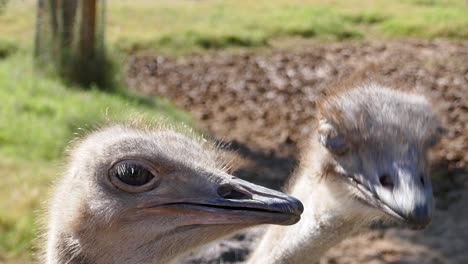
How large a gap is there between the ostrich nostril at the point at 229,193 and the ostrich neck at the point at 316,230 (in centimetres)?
80

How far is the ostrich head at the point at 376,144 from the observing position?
2.70 m

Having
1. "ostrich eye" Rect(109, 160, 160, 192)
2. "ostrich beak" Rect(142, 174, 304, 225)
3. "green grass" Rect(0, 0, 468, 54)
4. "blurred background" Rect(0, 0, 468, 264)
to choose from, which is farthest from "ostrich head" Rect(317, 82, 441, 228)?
"green grass" Rect(0, 0, 468, 54)

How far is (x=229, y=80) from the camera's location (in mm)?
9516

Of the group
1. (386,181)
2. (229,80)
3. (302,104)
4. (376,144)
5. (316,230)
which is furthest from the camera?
(229,80)

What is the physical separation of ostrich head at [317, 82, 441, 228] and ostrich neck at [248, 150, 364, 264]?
6 cm

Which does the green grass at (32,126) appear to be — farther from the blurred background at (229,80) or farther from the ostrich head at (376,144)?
the ostrich head at (376,144)

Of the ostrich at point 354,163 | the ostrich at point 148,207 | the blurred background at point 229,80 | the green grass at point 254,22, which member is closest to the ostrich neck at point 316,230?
the ostrich at point 354,163

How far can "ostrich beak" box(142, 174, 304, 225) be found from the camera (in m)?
2.14

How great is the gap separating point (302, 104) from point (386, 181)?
18.8 feet

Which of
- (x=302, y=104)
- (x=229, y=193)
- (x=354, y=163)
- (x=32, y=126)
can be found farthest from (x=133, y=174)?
(x=302, y=104)

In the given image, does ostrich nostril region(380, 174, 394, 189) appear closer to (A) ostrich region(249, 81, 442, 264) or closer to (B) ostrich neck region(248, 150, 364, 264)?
(A) ostrich region(249, 81, 442, 264)

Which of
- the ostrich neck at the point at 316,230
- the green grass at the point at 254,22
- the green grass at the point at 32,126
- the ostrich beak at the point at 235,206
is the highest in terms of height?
the ostrich beak at the point at 235,206

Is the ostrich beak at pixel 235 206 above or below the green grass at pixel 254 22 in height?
above

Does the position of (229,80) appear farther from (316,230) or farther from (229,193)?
(229,193)
